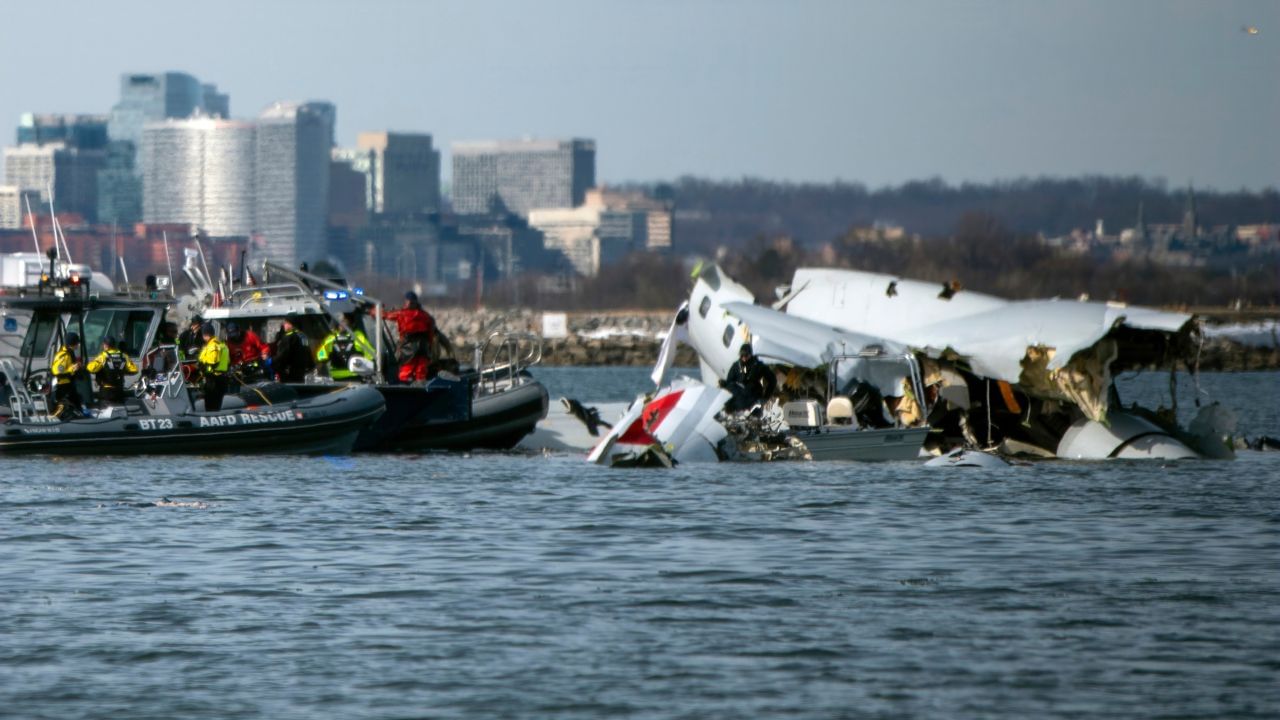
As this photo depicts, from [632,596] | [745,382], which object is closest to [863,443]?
[745,382]

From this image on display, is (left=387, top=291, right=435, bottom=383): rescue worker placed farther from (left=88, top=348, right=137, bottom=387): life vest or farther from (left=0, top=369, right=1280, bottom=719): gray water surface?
(left=88, top=348, right=137, bottom=387): life vest

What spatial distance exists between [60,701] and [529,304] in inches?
4528

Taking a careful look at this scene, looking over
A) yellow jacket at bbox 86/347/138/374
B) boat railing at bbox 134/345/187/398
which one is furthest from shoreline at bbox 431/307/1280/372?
yellow jacket at bbox 86/347/138/374

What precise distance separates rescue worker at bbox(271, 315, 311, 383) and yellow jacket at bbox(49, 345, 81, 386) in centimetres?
388

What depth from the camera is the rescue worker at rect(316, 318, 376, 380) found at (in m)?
29.2

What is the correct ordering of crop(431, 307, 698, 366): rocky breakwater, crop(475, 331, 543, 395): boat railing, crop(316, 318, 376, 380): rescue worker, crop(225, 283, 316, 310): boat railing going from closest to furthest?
crop(316, 318, 376, 380): rescue worker
crop(225, 283, 316, 310): boat railing
crop(475, 331, 543, 395): boat railing
crop(431, 307, 698, 366): rocky breakwater

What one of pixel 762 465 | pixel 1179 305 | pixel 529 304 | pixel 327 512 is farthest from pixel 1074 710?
pixel 529 304

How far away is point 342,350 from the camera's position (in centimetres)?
3009

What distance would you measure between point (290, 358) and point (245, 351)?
1216 millimetres

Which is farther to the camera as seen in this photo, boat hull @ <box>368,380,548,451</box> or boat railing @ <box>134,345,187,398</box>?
boat hull @ <box>368,380,548,451</box>

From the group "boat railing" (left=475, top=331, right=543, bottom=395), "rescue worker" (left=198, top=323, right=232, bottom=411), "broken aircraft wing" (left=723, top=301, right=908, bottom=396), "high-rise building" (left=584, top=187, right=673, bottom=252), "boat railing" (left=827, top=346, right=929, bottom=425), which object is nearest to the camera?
"rescue worker" (left=198, top=323, right=232, bottom=411)

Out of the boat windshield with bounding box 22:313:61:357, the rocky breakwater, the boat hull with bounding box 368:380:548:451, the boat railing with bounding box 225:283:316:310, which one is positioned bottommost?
the rocky breakwater

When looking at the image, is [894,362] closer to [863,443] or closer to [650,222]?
[863,443]

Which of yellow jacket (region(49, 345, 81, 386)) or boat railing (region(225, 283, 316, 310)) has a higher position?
boat railing (region(225, 283, 316, 310))
